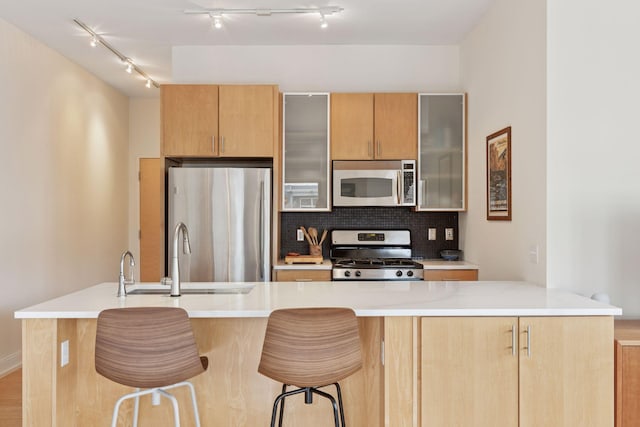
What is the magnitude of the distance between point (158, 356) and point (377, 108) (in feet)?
9.66

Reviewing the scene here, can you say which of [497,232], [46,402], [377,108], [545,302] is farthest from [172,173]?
[545,302]

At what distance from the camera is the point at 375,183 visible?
433cm

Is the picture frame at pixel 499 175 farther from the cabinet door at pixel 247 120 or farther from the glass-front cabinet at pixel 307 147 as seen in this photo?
the cabinet door at pixel 247 120

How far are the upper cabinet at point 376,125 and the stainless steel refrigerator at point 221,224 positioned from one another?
2.84ft

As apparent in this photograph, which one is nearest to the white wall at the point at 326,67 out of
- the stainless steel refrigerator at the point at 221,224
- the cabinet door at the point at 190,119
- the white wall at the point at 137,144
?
the cabinet door at the point at 190,119

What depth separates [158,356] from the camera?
2.04 meters

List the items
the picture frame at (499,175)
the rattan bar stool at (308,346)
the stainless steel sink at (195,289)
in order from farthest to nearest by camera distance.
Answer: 1. the picture frame at (499,175)
2. the stainless steel sink at (195,289)
3. the rattan bar stool at (308,346)

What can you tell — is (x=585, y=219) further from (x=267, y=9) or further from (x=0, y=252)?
(x=0, y=252)

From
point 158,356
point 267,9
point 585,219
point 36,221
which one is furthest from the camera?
point 36,221

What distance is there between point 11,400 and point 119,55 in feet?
10.1

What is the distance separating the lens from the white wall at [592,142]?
2.83m

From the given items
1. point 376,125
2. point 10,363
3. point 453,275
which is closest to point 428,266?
point 453,275

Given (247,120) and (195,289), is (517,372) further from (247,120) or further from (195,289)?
(247,120)

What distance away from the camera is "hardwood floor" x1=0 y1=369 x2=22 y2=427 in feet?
10.1
